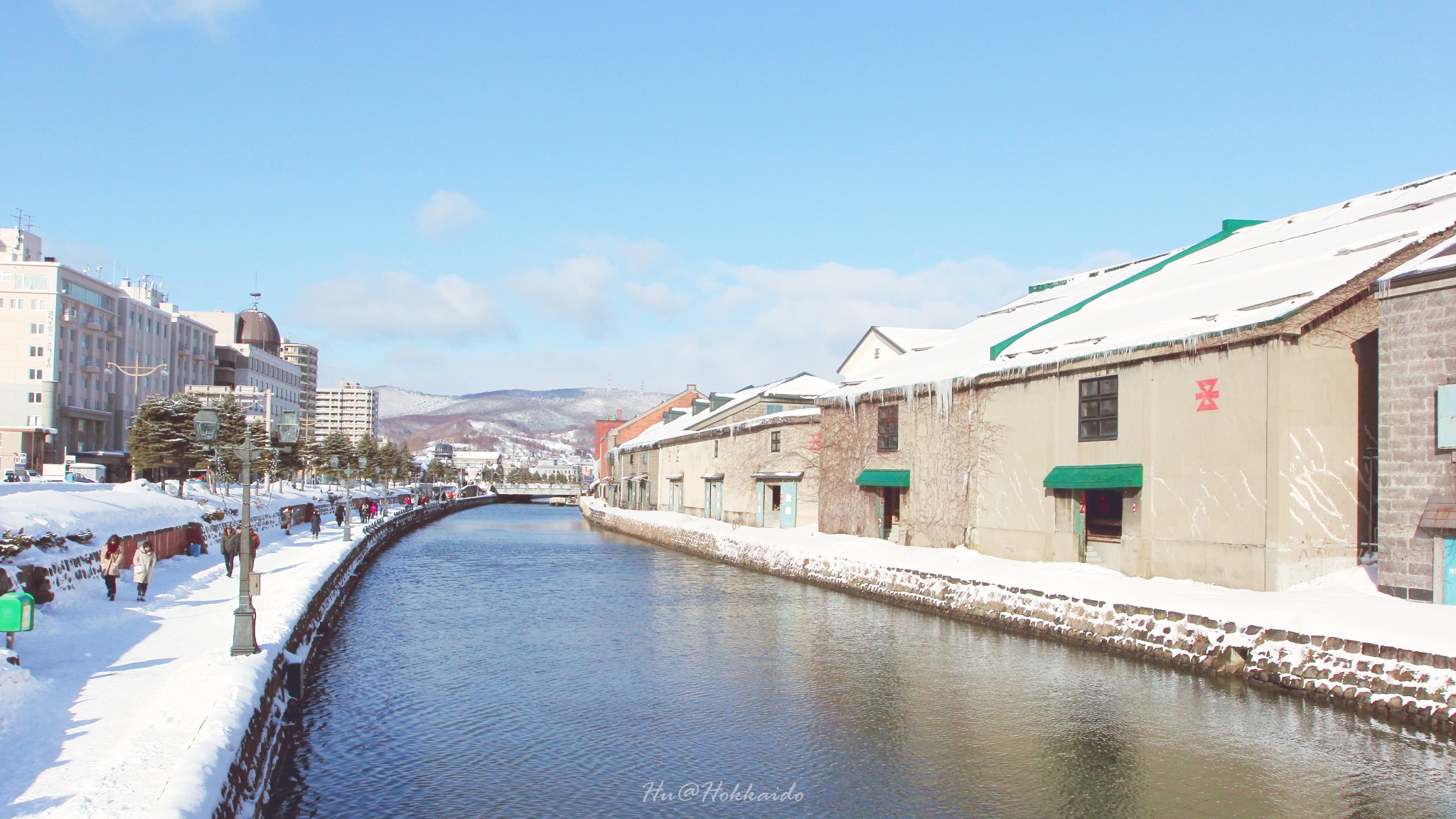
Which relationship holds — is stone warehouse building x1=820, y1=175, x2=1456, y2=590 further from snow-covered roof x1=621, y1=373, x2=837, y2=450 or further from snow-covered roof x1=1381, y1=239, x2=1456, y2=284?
snow-covered roof x1=621, y1=373, x2=837, y2=450

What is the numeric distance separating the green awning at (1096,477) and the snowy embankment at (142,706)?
764 inches

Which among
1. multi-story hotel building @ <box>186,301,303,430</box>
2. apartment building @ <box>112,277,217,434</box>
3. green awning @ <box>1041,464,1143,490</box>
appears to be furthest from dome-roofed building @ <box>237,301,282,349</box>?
green awning @ <box>1041,464,1143,490</box>

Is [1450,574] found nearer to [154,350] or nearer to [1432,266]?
[1432,266]

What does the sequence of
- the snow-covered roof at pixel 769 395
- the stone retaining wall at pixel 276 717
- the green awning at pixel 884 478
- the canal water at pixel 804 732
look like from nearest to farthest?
the stone retaining wall at pixel 276 717, the canal water at pixel 804 732, the green awning at pixel 884 478, the snow-covered roof at pixel 769 395

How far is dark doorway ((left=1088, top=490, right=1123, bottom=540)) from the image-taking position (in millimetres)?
28078

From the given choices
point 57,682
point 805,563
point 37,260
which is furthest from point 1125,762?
point 37,260

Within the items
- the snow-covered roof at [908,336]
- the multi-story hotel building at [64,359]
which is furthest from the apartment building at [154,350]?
the snow-covered roof at [908,336]

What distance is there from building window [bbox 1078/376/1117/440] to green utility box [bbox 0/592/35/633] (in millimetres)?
23793

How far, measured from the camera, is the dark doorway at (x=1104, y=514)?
2808cm

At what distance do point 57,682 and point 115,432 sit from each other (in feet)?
347

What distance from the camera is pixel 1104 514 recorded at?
28641 millimetres

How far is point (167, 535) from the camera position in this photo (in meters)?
30.1

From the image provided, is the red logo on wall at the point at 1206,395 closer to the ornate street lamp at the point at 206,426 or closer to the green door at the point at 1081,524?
the green door at the point at 1081,524

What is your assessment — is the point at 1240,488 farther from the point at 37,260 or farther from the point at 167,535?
the point at 37,260
